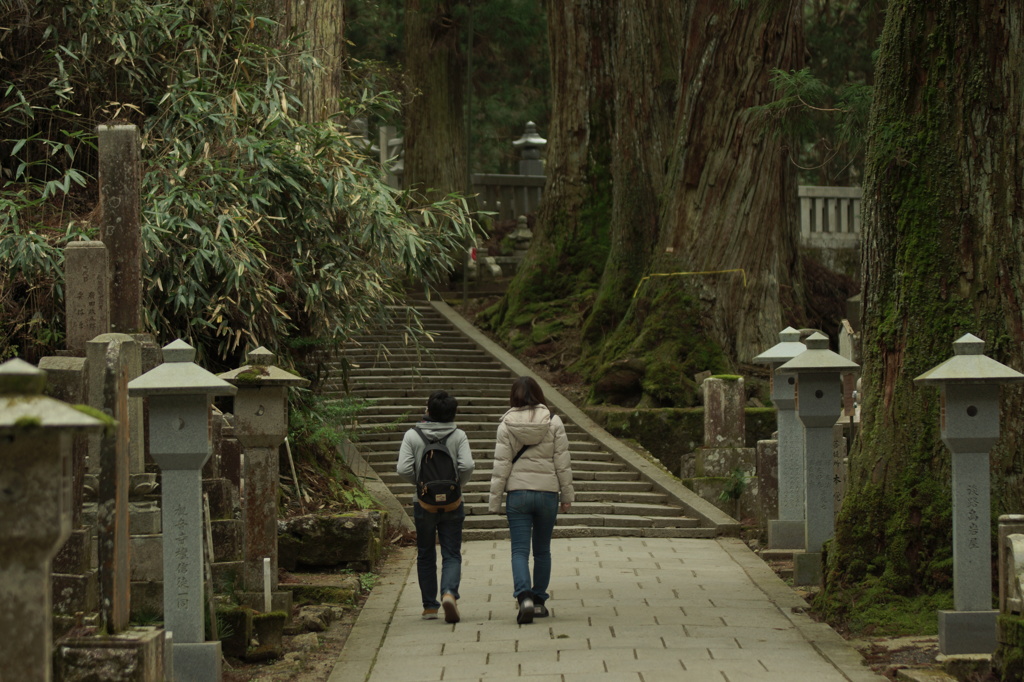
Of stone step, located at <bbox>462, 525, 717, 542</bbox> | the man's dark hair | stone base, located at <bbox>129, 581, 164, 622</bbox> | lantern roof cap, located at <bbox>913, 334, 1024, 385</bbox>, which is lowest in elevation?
stone step, located at <bbox>462, 525, 717, 542</bbox>

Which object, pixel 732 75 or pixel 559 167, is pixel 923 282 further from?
pixel 559 167

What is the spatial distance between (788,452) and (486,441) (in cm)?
548

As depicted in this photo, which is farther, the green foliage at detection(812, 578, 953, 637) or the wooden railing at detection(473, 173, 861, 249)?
the wooden railing at detection(473, 173, 861, 249)

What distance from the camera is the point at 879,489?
26.7 ft

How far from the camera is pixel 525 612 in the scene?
8.26m

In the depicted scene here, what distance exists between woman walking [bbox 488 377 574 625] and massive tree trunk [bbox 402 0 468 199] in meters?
15.9

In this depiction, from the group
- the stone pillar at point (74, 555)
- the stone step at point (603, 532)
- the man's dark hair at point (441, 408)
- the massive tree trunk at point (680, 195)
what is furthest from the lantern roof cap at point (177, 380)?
the massive tree trunk at point (680, 195)

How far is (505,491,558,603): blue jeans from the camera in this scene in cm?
843

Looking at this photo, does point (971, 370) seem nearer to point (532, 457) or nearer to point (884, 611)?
point (884, 611)

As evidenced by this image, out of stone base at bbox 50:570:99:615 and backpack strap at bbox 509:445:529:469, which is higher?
backpack strap at bbox 509:445:529:469

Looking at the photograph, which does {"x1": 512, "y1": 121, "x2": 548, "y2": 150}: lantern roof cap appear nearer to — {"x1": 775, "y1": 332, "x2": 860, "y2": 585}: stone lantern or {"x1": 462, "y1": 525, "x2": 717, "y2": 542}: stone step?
{"x1": 462, "y1": 525, "x2": 717, "y2": 542}: stone step

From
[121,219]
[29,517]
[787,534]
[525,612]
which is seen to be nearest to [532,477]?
[525,612]

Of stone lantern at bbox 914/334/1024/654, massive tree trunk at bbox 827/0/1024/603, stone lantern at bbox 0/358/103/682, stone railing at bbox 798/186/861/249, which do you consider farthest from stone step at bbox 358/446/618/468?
stone lantern at bbox 0/358/103/682

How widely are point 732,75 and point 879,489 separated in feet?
31.2
